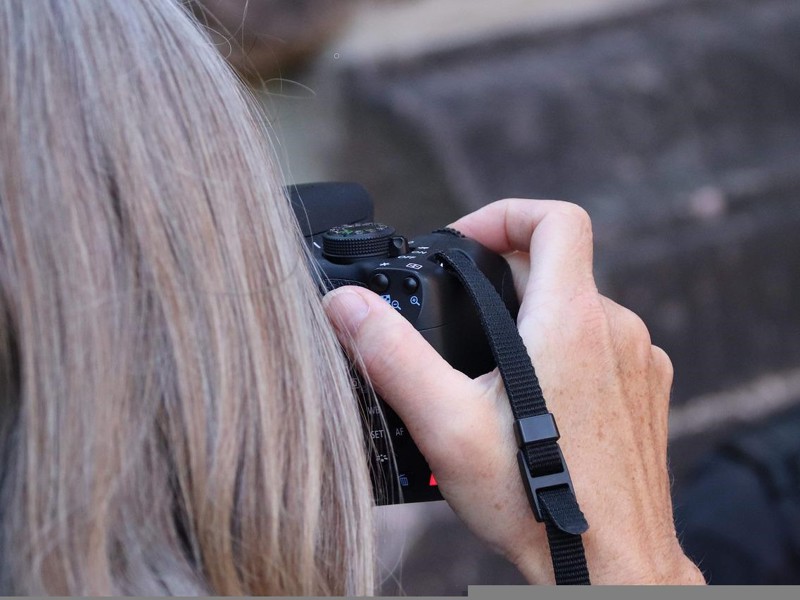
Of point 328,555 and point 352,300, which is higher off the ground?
point 352,300

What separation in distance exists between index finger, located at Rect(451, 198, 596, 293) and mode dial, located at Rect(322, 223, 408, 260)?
104 mm

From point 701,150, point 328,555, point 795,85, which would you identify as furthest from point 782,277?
point 328,555

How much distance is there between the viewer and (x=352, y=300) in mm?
583

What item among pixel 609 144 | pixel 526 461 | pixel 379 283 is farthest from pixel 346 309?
pixel 609 144

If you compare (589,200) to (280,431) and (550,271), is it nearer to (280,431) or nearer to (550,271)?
(550,271)

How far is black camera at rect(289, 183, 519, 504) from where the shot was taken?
0.60 m

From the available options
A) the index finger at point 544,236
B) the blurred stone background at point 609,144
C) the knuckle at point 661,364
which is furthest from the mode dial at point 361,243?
the blurred stone background at point 609,144

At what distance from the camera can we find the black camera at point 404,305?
Result: 604mm

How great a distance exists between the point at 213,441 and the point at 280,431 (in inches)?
1.5

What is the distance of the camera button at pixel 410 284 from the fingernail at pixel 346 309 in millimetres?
33

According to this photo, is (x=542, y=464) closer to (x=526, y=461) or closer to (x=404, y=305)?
(x=526, y=461)

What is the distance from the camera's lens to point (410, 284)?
60 cm

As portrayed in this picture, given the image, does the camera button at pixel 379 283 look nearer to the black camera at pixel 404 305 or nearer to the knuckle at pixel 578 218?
the black camera at pixel 404 305

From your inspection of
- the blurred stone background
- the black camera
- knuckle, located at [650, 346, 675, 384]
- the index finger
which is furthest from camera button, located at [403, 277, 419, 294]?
the blurred stone background
